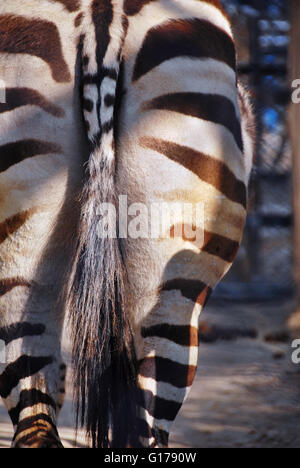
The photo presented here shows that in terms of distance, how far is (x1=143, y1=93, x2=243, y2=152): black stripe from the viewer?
4.98ft

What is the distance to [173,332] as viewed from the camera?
1.54 metres

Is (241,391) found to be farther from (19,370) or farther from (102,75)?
(102,75)

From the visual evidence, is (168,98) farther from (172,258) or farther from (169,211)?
(172,258)

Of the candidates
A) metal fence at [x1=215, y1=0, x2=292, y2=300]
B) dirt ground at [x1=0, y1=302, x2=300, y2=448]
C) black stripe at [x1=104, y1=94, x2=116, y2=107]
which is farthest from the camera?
metal fence at [x1=215, y1=0, x2=292, y2=300]

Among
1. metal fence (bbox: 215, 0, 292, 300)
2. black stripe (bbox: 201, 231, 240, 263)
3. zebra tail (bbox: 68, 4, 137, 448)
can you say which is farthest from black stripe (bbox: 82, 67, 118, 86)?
metal fence (bbox: 215, 0, 292, 300)

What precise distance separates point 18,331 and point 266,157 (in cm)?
537

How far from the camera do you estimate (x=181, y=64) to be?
5.05 ft

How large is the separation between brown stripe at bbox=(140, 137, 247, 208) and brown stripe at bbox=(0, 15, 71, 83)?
1.04ft

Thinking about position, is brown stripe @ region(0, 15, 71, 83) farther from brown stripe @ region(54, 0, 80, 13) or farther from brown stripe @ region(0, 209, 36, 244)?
brown stripe @ region(0, 209, 36, 244)

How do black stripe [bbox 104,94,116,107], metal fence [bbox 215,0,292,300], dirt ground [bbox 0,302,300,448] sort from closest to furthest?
black stripe [bbox 104,94,116,107] → dirt ground [bbox 0,302,300,448] → metal fence [bbox 215,0,292,300]

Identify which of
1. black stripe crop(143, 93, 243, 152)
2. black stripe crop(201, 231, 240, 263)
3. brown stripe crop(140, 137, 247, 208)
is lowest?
black stripe crop(201, 231, 240, 263)

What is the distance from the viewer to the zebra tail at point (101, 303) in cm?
148

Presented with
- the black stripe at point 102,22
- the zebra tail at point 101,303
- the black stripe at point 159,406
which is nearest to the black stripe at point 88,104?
the zebra tail at point 101,303
